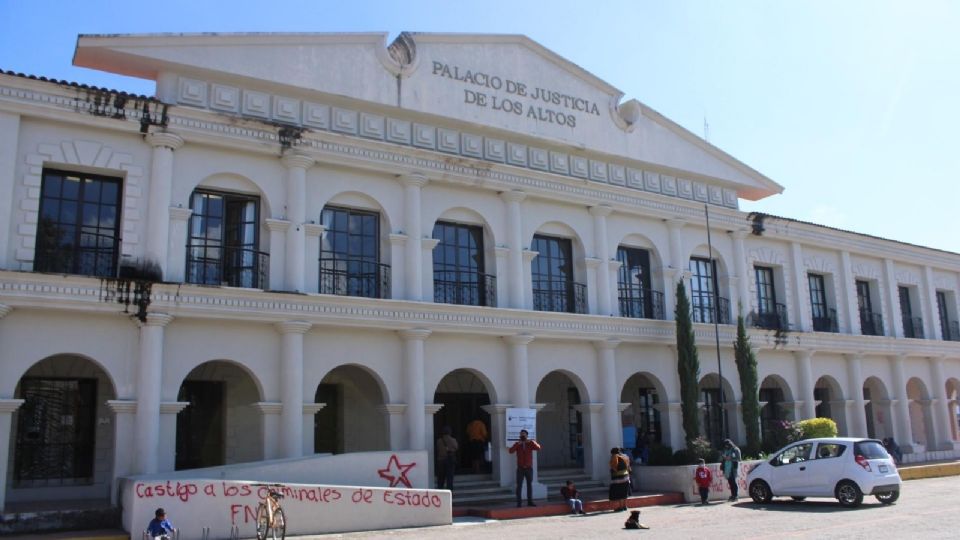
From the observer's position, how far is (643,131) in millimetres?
23219

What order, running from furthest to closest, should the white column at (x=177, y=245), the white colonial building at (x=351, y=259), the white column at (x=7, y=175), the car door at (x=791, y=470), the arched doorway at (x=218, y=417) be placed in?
the arched doorway at (x=218, y=417) → the car door at (x=791, y=470) → the white column at (x=177, y=245) → the white colonial building at (x=351, y=259) → the white column at (x=7, y=175)

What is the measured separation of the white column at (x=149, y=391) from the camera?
48.3 ft

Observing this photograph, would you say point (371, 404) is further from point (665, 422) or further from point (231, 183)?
point (665, 422)

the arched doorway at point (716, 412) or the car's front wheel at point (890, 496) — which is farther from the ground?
the arched doorway at point (716, 412)

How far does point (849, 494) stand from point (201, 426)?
13.4m

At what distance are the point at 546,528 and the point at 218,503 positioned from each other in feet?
18.1

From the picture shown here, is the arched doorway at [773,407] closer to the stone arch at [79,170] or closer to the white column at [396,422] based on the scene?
the white column at [396,422]

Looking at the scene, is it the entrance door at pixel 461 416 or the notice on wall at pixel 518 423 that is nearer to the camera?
the notice on wall at pixel 518 423

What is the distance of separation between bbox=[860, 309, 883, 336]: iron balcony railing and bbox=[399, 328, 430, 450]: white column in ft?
57.3

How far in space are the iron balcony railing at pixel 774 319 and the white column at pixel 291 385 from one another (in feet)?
46.1

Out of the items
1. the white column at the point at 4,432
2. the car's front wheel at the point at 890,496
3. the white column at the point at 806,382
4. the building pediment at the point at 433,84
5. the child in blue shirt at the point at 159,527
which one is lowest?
the car's front wheel at the point at 890,496

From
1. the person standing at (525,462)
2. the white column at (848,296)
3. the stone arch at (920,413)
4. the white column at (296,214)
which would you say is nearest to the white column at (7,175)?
the white column at (296,214)

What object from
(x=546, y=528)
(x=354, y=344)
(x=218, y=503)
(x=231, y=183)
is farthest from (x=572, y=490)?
(x=231, y=183)

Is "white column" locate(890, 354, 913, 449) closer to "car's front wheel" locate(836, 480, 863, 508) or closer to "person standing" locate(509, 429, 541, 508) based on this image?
"car's front wheel" locate(836, 480, 863, 508)
